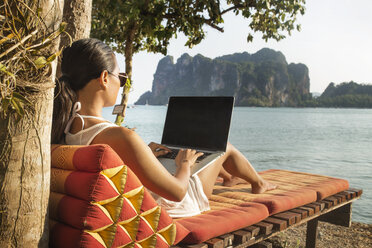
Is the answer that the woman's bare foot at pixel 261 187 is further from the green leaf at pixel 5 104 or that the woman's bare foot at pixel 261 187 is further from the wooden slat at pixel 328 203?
the green leaf at pixel 5 104

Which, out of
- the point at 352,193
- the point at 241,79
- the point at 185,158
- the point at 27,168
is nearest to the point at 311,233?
the point at 352,193

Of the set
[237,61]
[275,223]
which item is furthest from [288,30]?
[237,61]

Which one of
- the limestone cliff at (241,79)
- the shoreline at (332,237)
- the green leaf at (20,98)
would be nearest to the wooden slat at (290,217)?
the green leaf at (20,98)

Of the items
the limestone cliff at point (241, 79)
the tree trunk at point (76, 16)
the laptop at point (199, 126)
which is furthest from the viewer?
the limestone cliff at point (241, 79)

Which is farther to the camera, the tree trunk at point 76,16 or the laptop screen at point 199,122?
the tree trunk at point 76,16

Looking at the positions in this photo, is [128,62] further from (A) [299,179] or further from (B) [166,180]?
(B) [166,180]

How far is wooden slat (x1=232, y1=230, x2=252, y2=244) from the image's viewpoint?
8.37 feet

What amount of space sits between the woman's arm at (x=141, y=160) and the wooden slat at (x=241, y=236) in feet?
2.11

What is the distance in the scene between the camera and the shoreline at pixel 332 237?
5.79 metres

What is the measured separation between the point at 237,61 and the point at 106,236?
432ft

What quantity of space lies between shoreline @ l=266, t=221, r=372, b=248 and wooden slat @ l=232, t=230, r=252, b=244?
320cm

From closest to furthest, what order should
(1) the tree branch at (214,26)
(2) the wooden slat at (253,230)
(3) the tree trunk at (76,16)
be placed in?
1. (2) the wooden slat at (253,230)
2. (3) the tree trunk at (76,16)
3. (1) the tree branch at (214,26)

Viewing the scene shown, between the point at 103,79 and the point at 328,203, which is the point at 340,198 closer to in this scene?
the point at 328,203

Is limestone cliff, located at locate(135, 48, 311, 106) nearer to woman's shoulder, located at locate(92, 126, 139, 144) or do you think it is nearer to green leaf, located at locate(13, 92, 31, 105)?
woman's shoulder, located at locate(92, 126, 139, 144)
